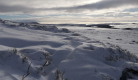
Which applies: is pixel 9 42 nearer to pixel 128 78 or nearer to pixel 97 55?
pixel 97 55

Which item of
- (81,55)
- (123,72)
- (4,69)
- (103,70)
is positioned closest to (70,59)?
(81,55)

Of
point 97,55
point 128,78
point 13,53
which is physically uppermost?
point 13,53

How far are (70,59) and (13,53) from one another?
168 cm

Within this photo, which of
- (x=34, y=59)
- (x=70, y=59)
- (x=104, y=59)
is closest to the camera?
(x=34, y=59)

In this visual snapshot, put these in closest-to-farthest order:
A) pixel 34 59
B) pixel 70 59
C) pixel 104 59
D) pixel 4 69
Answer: pixel 4 69 → pixel 34 59 → pixel 70 59 → pixel 104 59

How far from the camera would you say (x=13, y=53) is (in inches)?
101

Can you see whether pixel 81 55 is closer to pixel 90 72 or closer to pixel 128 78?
pixel 90 72

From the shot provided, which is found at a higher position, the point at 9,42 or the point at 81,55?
the point at 9,42

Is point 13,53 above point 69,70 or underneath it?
above

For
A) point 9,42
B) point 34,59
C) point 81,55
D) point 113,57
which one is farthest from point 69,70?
point 9,42

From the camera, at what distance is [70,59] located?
3076 mm

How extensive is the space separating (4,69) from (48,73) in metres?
1.00

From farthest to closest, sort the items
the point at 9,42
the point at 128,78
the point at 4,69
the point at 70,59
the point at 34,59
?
the point at 9,42, the point at 70,59, the point at 34,59, the point at 128,78, the point at 4,69

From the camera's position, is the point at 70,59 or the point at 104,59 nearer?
the point at 70,59
